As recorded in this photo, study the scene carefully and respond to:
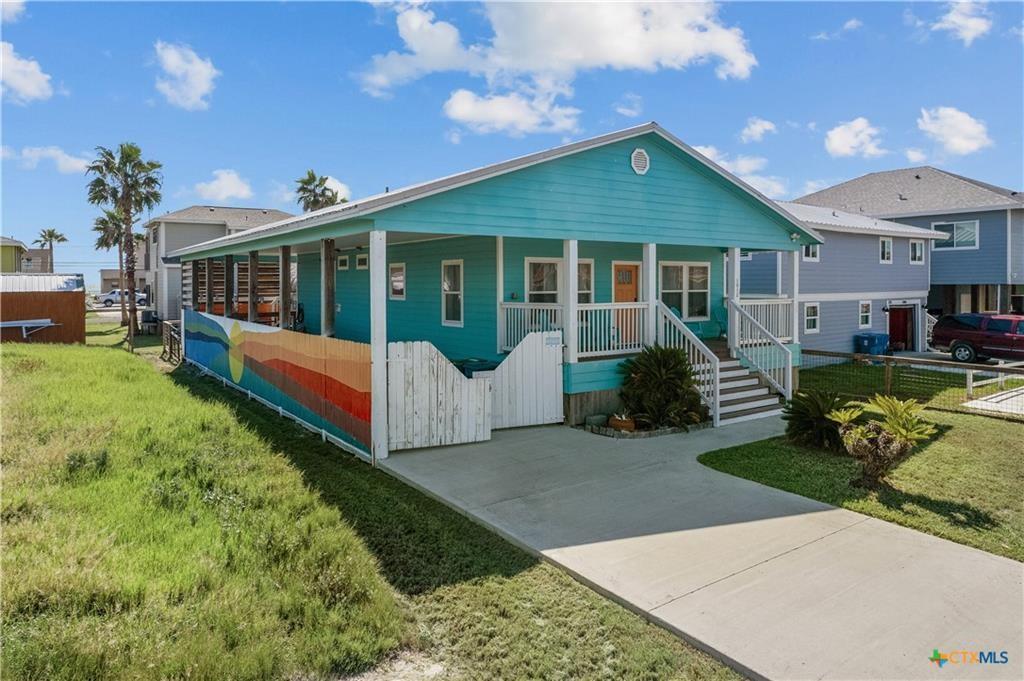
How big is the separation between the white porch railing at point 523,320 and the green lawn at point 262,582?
15.0ft

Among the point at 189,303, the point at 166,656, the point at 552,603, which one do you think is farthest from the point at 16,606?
the point at 189,303

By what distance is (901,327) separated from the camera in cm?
2494

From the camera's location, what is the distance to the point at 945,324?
21781 mm

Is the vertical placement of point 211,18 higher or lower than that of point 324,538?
higher

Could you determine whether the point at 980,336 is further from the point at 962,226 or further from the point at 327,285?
the point at 327,285

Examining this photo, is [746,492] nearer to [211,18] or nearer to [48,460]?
[48,460]

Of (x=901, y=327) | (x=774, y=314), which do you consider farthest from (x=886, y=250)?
(x=774, y=314)

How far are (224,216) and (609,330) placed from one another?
31766 millimetres

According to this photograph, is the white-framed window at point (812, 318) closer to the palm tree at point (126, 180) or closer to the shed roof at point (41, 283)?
the shed roof at point (41, 283)

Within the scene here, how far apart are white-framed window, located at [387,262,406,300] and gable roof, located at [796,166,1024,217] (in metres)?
23.1

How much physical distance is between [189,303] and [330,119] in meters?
8.52

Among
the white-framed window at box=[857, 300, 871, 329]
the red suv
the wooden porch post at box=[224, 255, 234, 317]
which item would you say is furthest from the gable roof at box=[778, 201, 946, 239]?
the wooden porch post at box=[224, 255, 234, 317]

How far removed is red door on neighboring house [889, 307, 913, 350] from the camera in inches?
971

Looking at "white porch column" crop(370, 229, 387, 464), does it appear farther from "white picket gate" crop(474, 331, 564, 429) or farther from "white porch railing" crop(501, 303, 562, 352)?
"white porch railing" crop(501, 303, 562, 352)
